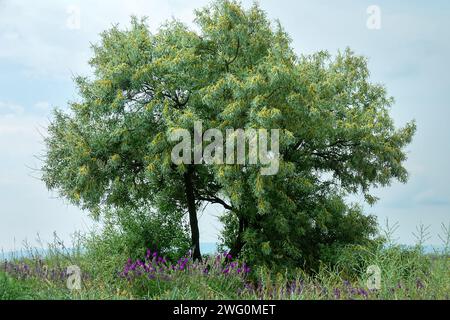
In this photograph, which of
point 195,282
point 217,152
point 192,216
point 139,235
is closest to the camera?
point 195,282

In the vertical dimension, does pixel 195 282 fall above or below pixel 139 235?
below

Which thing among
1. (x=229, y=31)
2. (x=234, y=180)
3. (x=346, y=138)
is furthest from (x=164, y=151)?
(x=346, y=138)

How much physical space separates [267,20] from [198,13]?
2340 mm

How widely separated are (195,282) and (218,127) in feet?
23.3

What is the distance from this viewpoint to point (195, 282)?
10562mm

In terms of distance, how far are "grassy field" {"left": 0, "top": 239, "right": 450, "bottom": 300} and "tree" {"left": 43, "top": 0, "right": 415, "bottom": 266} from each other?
Answer: 5.25 m

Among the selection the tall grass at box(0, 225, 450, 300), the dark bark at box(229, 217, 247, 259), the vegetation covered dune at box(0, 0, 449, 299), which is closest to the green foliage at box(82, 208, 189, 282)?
the vegetation covered dune at box(0, 0, 449, 299)

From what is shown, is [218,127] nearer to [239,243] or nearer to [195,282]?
[239,243]

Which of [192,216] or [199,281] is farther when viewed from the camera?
[192,216]

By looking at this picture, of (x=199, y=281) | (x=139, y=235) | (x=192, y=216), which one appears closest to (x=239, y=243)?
(x=192, y=216)

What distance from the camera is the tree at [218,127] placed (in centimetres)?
1662

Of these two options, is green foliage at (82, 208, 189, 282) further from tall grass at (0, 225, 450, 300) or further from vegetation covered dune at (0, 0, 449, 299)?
tall grass at (0, 225, 450, 300)
